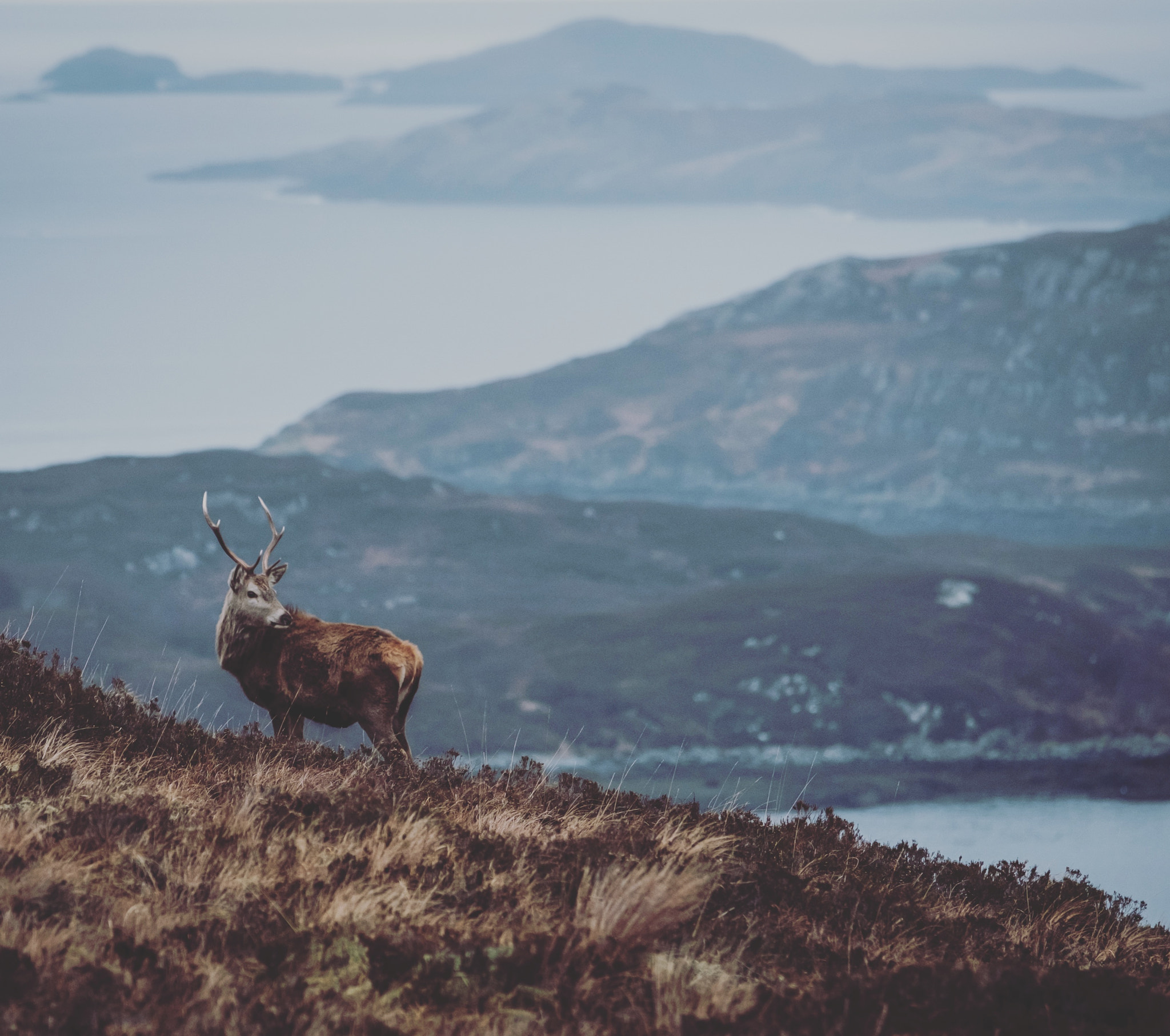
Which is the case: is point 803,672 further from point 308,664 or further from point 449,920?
point 449,920

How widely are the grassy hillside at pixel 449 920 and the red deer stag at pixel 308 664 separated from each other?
1.50ft

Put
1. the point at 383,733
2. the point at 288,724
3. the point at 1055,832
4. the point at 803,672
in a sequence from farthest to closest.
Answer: the point at 803,672
the point at 1055,832
the point at 288,724
the point at 383,733

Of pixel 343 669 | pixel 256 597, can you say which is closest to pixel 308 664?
pixel 343 669

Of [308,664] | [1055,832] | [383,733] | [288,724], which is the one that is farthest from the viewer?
[1055,832]

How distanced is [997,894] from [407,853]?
4376 mm

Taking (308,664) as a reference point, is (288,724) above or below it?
below

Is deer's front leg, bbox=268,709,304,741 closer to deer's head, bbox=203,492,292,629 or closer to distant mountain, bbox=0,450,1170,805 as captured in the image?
deer's head, bbox=203,492,292,629

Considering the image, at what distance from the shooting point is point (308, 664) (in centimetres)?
1047

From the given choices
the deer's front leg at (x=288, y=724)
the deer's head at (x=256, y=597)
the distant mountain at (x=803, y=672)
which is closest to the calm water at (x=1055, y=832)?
the distant mountain at (x=803, y=672)

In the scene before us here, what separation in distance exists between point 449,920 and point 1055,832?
13213 cm

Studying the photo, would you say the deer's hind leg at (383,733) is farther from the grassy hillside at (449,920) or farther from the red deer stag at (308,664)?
the grassy hillside at (449,920)

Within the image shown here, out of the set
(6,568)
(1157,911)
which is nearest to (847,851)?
(1157,911)

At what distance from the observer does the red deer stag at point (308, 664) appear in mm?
10297

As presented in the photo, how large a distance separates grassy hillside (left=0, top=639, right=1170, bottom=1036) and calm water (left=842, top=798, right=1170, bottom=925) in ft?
316
